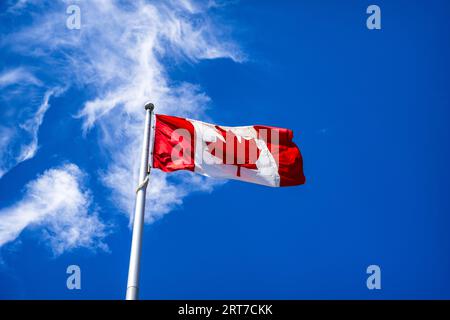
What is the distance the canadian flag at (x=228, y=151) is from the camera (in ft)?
59.7

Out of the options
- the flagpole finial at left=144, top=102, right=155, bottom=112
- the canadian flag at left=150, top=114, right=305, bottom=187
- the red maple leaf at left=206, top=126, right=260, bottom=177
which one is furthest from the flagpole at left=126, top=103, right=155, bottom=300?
the red maple leaf at left=206, top=126, right=260, bottom=177

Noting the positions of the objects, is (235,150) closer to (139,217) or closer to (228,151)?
(228,151)

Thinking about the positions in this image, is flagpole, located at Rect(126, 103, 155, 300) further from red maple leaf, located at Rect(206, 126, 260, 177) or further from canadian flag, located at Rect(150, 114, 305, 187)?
red maple leaf, located at Rect(206, 126, 260, 177)

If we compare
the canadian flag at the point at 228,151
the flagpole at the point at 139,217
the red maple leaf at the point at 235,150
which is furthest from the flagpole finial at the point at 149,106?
the red maple leaf at the point at 235,150

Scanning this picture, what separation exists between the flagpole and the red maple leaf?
2349mm

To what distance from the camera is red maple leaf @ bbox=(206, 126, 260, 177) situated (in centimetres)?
1917

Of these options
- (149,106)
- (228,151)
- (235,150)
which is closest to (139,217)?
(149,106)

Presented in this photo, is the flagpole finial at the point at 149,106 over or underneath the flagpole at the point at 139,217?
over

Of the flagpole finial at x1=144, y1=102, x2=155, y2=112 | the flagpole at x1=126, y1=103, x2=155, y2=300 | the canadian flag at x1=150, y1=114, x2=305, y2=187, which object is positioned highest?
the flagpole finial at x1=144, y1=102, x2=155, y2=112

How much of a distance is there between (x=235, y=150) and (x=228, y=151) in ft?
1.30

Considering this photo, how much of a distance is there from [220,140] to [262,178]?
1907 millimetres

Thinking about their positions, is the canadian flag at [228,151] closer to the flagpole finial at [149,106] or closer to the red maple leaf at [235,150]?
the red maple leaf at [235,150]

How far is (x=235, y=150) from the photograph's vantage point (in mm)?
19750
